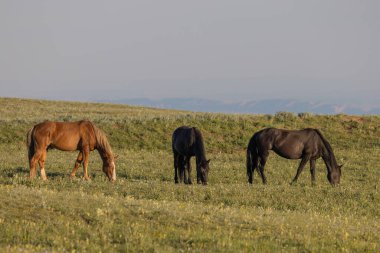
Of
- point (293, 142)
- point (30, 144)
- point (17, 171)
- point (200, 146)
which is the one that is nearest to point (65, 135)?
point (30, 144)

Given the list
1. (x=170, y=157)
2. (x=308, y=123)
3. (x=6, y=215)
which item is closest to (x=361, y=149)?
(x=308, y=123)

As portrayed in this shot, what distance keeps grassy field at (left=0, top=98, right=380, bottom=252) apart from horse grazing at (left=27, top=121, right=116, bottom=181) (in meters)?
0.75

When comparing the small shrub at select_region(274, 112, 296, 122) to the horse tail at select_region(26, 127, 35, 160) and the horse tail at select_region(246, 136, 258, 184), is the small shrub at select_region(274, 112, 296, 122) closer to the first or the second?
the horse tail at select_region(246, 136, 258, 184)

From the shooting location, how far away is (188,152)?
23.6 meters

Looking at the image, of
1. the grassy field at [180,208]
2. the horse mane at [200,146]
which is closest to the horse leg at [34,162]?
the grassy field at [180,208]

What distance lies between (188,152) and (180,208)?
8.60m

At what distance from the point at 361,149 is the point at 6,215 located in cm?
2858

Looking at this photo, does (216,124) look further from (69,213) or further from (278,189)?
(69,213)

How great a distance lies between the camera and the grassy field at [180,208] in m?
12.1

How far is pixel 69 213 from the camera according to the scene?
13797 mm

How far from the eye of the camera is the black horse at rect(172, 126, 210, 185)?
73.2ft

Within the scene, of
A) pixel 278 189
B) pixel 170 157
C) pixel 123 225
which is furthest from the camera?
pixel 170 157

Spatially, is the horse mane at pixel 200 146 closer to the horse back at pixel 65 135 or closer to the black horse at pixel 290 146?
the black horse at pixel 290 146

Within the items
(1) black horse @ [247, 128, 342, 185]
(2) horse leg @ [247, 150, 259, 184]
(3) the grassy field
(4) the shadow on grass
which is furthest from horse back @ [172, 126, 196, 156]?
(4) the shadow on grass
